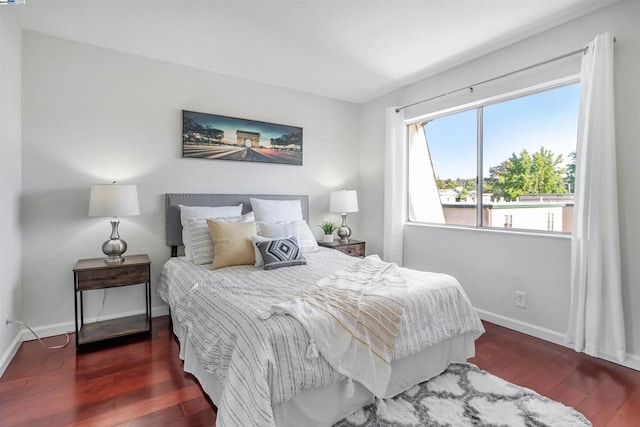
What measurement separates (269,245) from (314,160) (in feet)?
6.22

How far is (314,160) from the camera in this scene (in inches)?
168

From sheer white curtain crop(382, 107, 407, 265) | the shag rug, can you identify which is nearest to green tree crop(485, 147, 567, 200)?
sheer white curtain crop(382, 107, 407, 265)

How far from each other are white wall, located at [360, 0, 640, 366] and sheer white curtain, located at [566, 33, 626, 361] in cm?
11

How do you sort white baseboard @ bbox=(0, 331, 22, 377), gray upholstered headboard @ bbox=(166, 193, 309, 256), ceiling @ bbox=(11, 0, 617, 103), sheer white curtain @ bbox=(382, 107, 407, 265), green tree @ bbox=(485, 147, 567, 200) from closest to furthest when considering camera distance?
white baseboard @ bbox=(0, 331, 22, 377) → ceiling @ bbox=(11, 0, 617, 103) → green tree @ bbox=(485, 147, 567, 200) → gray upholstered headboard @ bbox=(166, 193, 309, 256) → sheer white curtain @ bbox=(382, 107, 407, 265)

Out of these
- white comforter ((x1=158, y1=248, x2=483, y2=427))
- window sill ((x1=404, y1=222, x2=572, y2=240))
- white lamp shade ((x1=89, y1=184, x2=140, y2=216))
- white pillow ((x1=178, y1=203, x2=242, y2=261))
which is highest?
white lamp shade ((x1=89, y1=184, x2=140, y2=216))

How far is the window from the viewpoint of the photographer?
2744 mm

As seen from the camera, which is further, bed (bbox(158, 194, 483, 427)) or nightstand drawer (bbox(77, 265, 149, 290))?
nightstand drawer (bbox(77, 265, 149, 290))

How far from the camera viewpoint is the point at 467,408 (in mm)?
1788

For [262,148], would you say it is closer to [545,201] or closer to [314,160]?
[314,160]

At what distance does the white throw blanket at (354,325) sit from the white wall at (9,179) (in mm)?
2146

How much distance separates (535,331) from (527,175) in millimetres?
1400

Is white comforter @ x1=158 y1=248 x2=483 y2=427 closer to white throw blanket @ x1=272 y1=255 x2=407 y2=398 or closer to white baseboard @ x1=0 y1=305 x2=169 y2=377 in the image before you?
white throw blanket @ x1=272 y1=255 x2=407 y2=398

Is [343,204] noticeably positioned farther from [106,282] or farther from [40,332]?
[40,332]

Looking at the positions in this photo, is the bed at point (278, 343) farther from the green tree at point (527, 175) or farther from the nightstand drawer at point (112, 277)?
the green tree at point (527, 175)
